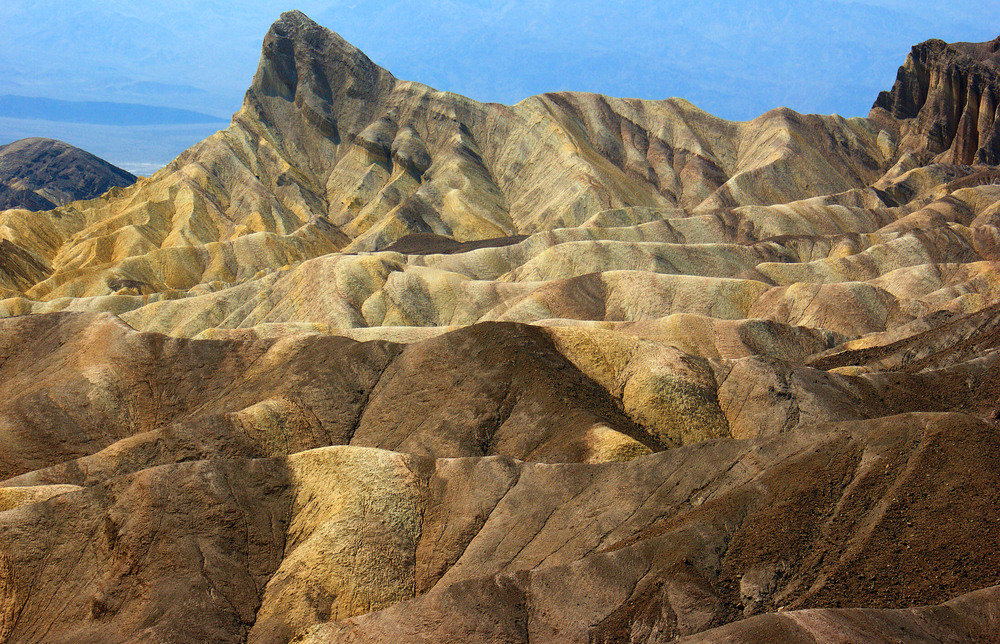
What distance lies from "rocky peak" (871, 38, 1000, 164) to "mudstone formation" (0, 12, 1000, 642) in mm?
18276

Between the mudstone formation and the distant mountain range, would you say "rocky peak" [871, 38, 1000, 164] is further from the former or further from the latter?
the distant mountain range

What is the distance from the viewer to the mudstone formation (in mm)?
24922

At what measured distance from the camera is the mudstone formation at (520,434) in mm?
24922

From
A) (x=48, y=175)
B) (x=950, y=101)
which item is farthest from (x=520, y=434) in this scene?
(x=48, y=175)

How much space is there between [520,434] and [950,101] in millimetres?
112098

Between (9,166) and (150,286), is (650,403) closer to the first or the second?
(150,286)

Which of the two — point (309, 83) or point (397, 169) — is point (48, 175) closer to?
point (309, 83)

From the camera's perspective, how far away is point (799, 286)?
224 ft

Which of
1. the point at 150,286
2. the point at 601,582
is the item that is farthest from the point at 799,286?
the point at 150,286

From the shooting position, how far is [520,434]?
41312mm

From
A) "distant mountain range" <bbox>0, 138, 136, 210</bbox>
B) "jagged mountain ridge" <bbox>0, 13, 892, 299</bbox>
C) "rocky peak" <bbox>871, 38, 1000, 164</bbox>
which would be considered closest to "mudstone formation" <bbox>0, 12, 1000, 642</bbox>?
"jagged mountain ridge" <bbox>0, 13, 892, 299</bbox>

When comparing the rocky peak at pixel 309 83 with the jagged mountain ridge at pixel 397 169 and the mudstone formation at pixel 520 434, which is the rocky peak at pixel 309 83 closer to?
the jagged mountain ridge at pixel 397 169

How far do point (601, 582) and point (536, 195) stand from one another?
9828 centimetres

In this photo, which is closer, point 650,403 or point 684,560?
point 684,560
